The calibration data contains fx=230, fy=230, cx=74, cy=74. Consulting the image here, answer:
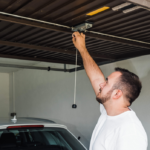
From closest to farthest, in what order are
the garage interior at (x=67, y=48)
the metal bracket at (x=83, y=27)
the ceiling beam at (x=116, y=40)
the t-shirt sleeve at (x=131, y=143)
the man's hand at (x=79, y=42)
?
1. the t-shirt sleeve at (x=131, y=143)
2. the man's hand at (x=79, y=42)
3. the garage interior at (x=67, y=48)
4. the metal bracket at (x=83, y=27)
5. the ceiling beam at (x=116, y=40)

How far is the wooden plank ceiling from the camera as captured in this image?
3068 millimetres

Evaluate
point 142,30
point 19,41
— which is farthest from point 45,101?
point 142,30

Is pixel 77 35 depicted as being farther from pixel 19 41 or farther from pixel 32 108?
pixel 32 108

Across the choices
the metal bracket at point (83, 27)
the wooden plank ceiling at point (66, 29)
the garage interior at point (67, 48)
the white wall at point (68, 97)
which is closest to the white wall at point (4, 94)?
the garage interior at point (67, 48)

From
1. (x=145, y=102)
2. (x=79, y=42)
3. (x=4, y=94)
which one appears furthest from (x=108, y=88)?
(x=4, y=94)

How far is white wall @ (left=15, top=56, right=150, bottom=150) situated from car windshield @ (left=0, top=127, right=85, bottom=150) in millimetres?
2814

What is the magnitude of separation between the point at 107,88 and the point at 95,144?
1.38ft

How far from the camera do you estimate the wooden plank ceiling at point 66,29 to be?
3.07 meters

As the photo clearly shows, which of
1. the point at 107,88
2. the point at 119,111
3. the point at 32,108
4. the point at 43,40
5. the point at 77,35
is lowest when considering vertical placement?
the point at 32,108

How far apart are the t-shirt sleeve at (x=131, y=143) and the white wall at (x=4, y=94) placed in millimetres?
10957

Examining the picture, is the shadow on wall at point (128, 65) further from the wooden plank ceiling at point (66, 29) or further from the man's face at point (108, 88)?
the man's face at point (108, 88)

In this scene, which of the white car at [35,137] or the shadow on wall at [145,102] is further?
the shadow on wall at [145,102]

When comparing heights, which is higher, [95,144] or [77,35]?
[77,35]

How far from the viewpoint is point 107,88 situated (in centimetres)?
175
